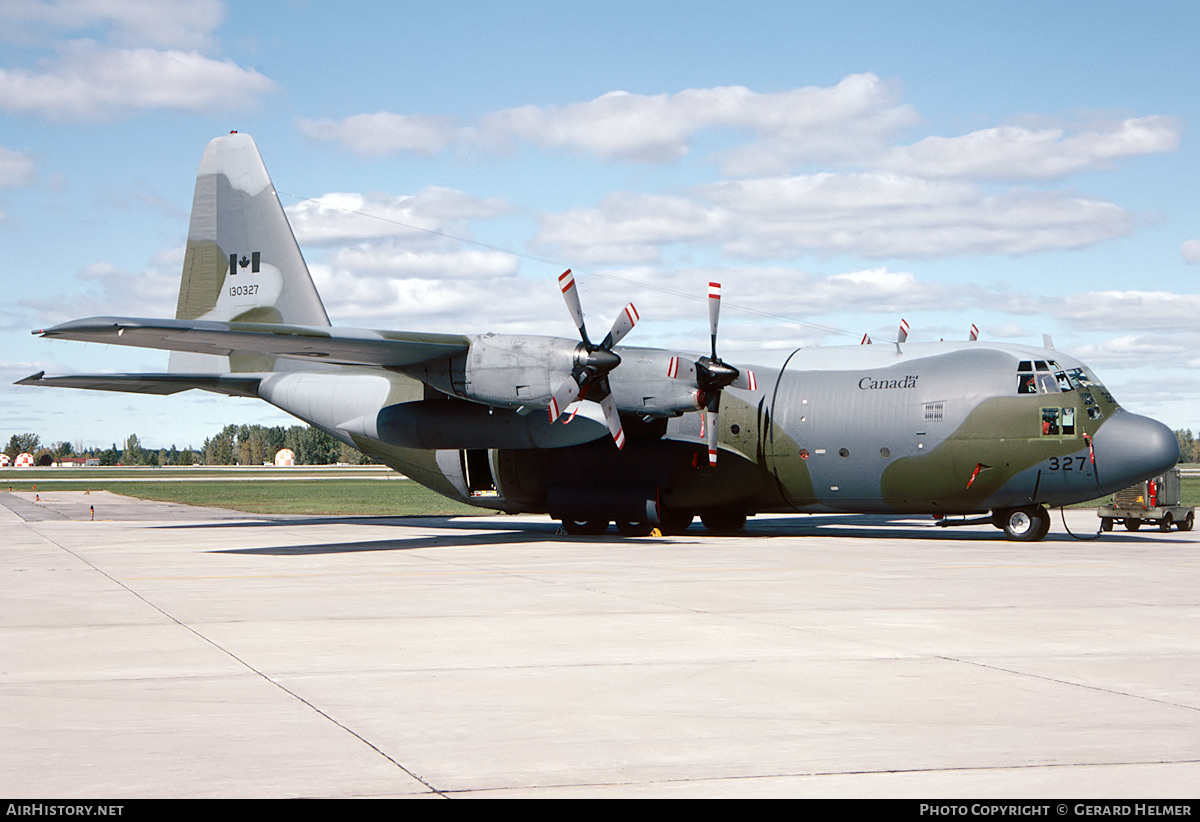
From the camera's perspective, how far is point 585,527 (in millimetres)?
29172

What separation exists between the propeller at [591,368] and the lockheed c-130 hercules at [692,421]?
0.13 ft

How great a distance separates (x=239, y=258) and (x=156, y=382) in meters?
4.05

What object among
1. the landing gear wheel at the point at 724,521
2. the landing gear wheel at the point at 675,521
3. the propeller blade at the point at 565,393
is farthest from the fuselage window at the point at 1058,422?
the propeller blade at the point at 565,393

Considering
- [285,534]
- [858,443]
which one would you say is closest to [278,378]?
[285,534]

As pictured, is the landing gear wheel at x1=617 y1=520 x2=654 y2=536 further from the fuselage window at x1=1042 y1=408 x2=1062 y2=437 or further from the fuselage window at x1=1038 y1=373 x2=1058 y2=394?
the fuselage window at x1=1038 y1=373 x2=1058 y2=394

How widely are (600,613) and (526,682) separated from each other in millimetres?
4451

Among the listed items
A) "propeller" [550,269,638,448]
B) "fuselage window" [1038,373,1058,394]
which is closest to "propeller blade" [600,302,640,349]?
"propeller" [550,269,638,448]

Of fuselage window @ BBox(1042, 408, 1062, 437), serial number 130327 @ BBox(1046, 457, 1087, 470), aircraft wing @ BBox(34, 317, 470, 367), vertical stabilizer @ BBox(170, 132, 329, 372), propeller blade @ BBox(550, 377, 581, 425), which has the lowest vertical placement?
serial number 130327 @ BBox(1046, 457, 1087, 470)

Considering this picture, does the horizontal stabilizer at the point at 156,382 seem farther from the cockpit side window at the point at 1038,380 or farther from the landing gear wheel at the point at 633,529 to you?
the cockpit side window at the point at 1038,380

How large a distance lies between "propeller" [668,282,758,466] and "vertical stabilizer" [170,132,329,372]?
1155 centimetres

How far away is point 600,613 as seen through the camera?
13.8m

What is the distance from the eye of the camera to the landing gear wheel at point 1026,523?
26.0 m

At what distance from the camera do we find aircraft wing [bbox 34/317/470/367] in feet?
68.4
